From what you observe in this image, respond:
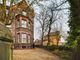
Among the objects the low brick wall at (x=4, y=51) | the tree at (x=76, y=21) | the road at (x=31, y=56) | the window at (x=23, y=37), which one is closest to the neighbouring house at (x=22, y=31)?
the window at (x=23, y=37)

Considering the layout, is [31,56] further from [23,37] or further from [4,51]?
[4,51]

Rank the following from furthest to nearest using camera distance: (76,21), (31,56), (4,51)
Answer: (31,56), (76,21), (4,51)

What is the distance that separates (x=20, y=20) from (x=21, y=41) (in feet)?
15.8

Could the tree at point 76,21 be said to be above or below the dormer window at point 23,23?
below

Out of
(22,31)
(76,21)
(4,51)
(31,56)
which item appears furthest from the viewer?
(22,31)

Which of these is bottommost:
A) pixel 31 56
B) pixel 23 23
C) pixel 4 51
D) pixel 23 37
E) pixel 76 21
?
pixel 31 56

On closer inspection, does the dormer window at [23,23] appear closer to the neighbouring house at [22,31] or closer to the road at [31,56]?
the neighbouring house at [22,31]

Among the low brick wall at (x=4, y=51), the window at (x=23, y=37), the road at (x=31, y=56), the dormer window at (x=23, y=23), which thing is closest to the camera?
the low brick wall at (x=4, y=51)

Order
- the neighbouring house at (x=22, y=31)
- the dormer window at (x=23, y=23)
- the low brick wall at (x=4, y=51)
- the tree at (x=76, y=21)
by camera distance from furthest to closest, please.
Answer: the dormer window at (x=23, y=23) < the neighbouring house at (x=22, y=31) < the tree at (x=76, y=21) < the low brick wall at (x=4, y=51)

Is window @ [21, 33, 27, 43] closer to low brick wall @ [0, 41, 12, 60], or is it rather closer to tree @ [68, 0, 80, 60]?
tree @ [68, 0, 80, 60]

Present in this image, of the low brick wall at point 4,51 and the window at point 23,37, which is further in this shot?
the window at point 23,37

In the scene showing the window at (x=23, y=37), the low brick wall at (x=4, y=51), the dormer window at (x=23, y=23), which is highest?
the dormer window at (x=23, y=23)

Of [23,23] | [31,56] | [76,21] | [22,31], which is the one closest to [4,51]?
[76,21]

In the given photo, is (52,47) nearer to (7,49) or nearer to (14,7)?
(14,7)
